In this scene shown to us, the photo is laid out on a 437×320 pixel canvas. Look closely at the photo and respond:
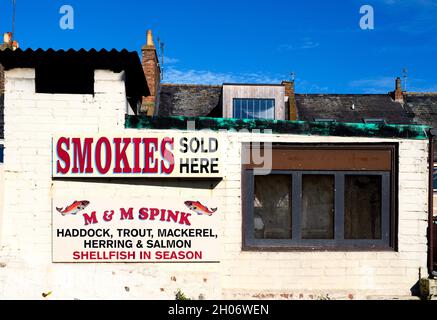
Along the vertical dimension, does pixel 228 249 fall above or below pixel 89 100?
below

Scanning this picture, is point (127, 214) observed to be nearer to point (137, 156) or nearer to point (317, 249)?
point (137, 156)

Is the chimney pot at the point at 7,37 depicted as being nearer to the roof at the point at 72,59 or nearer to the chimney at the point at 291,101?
the chimney at the point at 291,101

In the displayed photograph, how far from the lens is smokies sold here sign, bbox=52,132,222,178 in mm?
8656

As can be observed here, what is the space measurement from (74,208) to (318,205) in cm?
471

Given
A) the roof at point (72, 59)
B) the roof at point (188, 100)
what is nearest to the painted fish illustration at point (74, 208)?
the roof at point (72, 59)

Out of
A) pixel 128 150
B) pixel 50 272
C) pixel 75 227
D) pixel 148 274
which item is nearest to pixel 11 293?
pixel 50 272

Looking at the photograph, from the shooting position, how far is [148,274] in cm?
882

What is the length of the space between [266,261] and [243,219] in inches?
36.0

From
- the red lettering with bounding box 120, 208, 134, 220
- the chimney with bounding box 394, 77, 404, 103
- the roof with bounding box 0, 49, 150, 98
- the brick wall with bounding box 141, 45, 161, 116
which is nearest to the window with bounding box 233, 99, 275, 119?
the brick wall with bounding box 141, 45, 161, 116

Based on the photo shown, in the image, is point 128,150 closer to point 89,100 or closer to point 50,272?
point 89,100

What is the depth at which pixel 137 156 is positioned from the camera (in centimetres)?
875

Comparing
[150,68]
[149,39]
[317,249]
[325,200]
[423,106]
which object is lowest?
[317,249]

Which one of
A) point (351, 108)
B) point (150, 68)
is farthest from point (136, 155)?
point (351, 108)

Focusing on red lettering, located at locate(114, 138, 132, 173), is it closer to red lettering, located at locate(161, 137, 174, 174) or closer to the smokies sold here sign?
the smokies sold here sign
